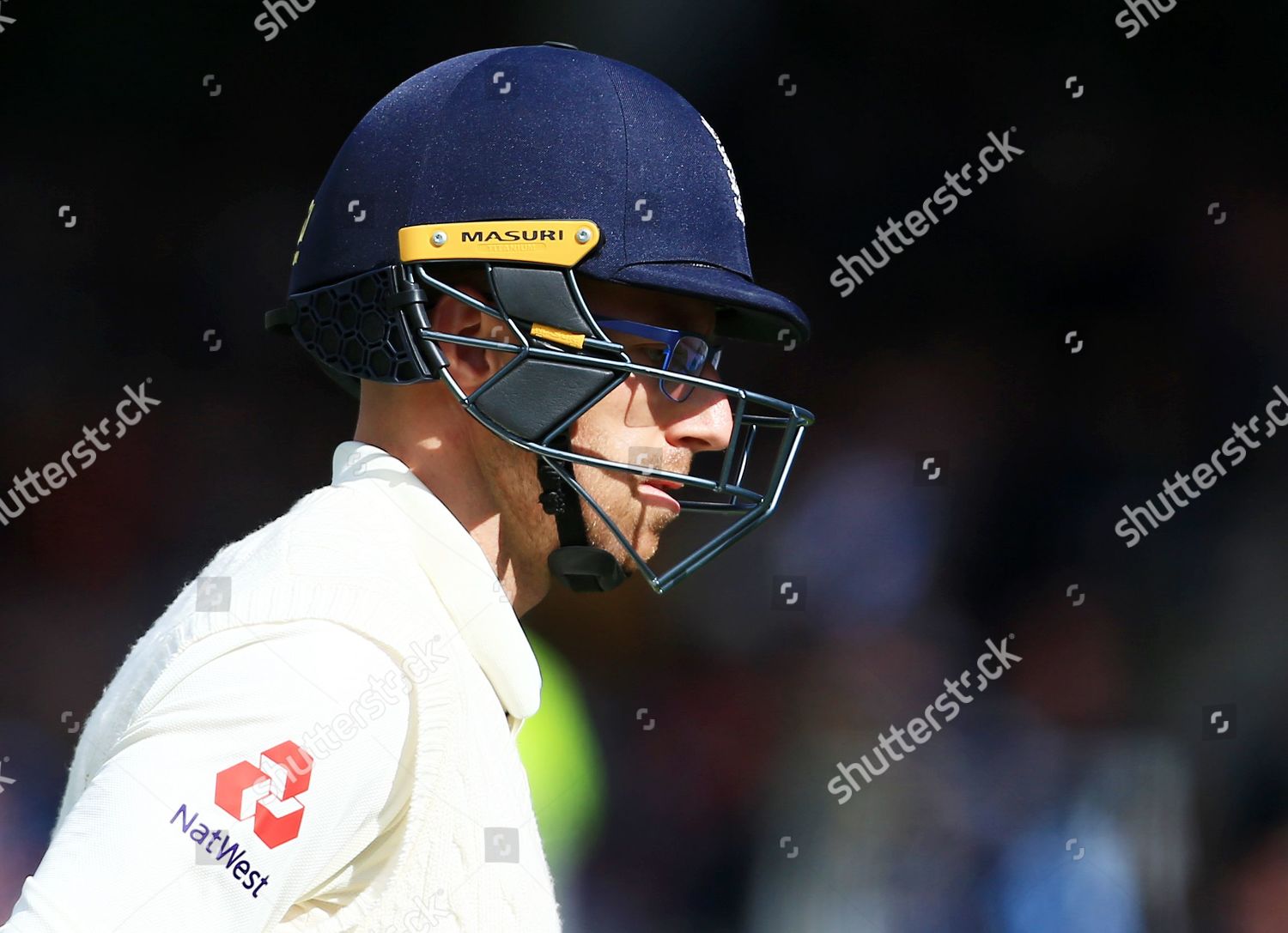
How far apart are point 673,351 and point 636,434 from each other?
122 mm

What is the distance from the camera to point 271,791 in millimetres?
1043

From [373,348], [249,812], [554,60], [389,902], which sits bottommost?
[389,902]

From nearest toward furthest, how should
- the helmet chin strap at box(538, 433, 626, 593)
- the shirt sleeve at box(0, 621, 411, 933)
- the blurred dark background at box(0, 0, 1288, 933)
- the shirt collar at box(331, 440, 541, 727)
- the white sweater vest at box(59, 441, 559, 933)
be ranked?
the shirt sleeve at box(0, 621, 411, 933) → the white sweater vest at box(59, 441, 559, 933) → the shirt collar at box(331, 440, 541, 727) → the helmet chin strap at box(538, 433, 626, 593) → the blurred dark background at box(0, 0, 1288, 933)

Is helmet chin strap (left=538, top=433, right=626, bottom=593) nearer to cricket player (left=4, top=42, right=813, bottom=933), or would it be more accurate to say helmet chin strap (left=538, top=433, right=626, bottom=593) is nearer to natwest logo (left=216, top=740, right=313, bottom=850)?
cricket player (left=4, top=42, right=813, bottom=933)

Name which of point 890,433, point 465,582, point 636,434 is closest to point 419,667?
point 465,582

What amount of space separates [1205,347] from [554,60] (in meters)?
2.91

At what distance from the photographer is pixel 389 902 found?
1190mm

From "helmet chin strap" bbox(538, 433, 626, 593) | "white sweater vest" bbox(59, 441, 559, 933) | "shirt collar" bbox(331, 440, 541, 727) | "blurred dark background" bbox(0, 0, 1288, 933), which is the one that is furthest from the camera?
"blurred dark background" bbox(0, 0, 1288, 933)

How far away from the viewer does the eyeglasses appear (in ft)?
5.30

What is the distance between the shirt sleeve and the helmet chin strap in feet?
1.44

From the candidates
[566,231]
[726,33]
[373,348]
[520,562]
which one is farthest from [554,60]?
[726,33]

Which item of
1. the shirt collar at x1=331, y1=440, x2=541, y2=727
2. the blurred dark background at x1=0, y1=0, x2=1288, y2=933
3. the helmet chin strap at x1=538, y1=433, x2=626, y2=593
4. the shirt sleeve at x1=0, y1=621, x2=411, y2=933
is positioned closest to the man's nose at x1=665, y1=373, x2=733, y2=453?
the helmet chin strap at x1=538, y1=433, x2=626, y2=593

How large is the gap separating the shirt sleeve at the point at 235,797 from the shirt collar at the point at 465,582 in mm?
245

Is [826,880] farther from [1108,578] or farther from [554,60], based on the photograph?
[554,60]
